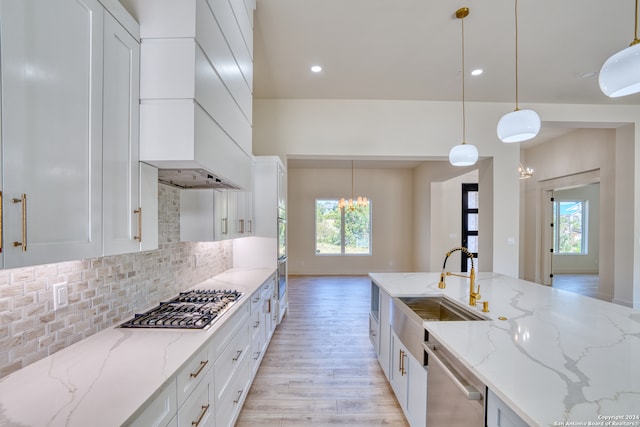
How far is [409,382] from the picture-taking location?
1.84m

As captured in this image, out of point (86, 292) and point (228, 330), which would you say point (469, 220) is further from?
point (86, 292)

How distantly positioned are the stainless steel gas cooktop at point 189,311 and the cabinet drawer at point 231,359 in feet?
0.78

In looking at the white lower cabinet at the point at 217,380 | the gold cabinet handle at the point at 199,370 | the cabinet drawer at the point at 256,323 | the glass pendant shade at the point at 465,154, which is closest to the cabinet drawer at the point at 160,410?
the white lower cabinet at the point at 217,380

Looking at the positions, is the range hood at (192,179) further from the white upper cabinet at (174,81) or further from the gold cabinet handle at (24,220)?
the gold cabinet handle at (24,220)

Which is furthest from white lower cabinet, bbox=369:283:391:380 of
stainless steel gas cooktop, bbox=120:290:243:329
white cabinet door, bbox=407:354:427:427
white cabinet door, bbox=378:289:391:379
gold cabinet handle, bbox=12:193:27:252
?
gold cabinet handle, bbox=12:193:27:252

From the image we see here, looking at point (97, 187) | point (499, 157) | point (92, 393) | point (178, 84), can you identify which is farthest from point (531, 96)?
point (92, 393)

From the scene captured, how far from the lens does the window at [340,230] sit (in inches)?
299

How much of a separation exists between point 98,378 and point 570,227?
11.2 meters

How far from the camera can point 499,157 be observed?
14.2 feet

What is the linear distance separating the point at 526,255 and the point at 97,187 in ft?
27.2

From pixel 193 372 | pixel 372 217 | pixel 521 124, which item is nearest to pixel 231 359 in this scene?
pixel 193 372

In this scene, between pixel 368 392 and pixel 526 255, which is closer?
pixel 368 392

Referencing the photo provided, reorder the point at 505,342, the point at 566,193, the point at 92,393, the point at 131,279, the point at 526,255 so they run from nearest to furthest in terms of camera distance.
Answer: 1. the point at 92,393
2. the point at 505,342
3. the point at 131,279
4. the point at 526,255
5. the point at 566,193

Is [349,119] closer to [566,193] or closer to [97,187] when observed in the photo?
[97,187]
